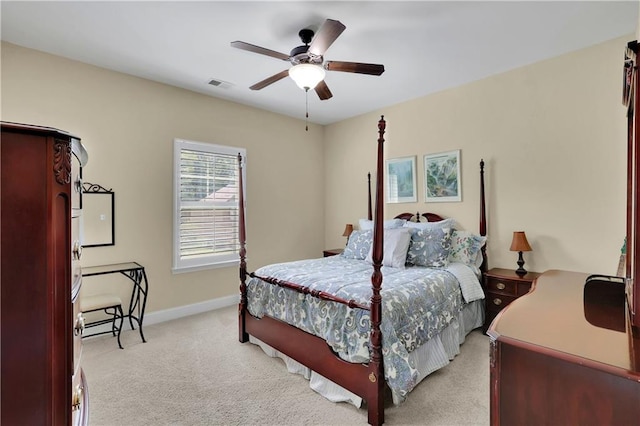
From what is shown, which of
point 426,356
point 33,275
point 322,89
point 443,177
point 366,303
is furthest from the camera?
point 443,177

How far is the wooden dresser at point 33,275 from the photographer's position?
782 mm

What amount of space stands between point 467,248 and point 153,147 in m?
3.76

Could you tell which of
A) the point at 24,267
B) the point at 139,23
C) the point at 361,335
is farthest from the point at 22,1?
the point at 361,335

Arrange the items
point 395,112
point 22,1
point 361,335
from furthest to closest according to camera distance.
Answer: point 395,112 → point 22,1 → point 361,335

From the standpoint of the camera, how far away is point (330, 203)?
5.42m

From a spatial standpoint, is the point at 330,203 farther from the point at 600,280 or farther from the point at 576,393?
the point at 576,393

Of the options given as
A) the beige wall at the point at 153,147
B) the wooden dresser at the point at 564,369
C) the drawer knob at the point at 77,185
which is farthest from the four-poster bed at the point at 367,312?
the drawer knob at the point at 77,185

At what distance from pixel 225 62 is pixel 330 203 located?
2.88 meters

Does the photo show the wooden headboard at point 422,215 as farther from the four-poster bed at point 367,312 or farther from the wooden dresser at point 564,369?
the wooden dresser at point 564,369

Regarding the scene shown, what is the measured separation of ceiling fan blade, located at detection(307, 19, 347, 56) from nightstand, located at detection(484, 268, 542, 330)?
272cm

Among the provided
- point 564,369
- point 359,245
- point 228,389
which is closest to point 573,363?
point 564,369

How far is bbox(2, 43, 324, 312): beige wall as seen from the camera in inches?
117

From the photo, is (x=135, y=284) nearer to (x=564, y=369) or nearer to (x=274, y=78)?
(x=274, y=78)

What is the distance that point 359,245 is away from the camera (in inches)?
147
